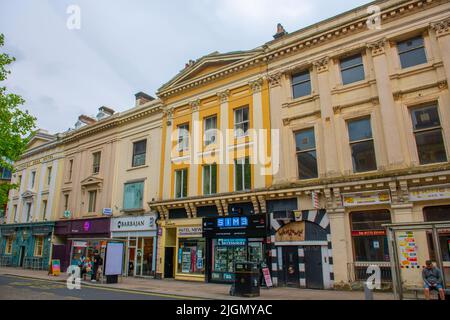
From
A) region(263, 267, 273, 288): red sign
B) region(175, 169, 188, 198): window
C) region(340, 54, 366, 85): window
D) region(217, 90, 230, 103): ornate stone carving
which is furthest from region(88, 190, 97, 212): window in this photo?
region(340, 54, 366, 85): window

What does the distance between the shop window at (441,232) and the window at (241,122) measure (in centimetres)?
1042

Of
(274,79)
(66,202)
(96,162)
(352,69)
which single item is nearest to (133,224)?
(96,162)

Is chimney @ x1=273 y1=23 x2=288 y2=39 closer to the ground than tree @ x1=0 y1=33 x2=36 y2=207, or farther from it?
farther from it

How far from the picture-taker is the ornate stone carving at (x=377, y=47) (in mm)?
16016

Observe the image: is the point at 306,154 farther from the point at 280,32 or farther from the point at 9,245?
the point at 9,245

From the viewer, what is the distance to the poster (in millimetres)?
11773

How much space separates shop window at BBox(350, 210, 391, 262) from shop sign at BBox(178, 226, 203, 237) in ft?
30.3

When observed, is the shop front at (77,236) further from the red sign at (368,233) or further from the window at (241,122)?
the red sign at (368,233)

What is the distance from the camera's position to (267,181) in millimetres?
18312

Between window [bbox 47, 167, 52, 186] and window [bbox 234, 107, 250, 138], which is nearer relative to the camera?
window [bbox 234, 107, 250, 138]

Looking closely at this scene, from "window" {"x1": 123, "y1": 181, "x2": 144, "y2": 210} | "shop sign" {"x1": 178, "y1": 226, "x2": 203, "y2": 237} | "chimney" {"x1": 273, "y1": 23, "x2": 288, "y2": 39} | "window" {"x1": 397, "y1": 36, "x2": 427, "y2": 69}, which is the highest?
"chimney" {"x1": 273, "y1": 23, "x2": 288, "y2": 39}

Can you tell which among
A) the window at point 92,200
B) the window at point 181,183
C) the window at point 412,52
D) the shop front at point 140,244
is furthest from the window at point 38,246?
the window at point 412,52

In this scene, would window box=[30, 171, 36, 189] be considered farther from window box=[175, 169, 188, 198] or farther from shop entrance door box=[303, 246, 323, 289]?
shop entrance door box=[303, 246, 323, 289]

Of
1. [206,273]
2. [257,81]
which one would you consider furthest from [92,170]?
[257,81]
